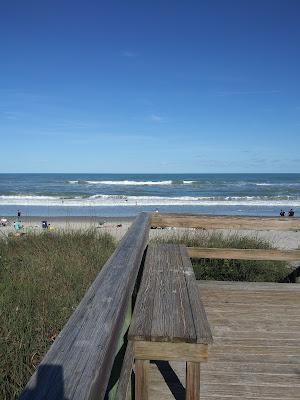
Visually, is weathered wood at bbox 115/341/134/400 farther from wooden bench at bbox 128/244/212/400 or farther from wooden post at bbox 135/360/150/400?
wooden post at bbox 135/360/150/400

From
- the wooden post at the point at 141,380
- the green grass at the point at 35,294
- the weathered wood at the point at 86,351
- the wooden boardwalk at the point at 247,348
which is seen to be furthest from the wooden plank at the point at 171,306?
the green grass at the point at 35,294

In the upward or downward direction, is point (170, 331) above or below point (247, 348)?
above

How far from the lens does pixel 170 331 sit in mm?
1881

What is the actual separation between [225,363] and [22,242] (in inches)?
210

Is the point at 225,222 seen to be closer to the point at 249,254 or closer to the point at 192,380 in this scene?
the point at 249,254

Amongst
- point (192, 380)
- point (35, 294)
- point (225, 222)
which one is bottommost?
point (35, 294)

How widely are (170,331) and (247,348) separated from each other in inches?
56.1

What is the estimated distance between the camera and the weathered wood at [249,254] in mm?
4230

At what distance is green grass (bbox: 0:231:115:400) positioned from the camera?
2.63 meters

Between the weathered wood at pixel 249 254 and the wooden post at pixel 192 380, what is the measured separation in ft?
7.71

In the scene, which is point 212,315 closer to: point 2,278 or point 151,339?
point 151,339

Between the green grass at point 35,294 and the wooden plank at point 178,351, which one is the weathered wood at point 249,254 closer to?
the green grass at point 35,294

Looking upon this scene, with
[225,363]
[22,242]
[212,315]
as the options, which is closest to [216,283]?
[212,315]

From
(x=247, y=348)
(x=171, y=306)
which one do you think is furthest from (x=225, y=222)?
(x=171, y=306)
